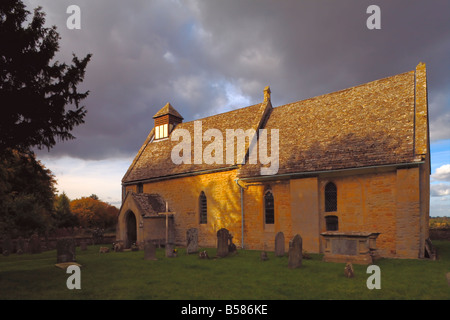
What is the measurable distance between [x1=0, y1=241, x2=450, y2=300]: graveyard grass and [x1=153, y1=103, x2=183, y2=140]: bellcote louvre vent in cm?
2007

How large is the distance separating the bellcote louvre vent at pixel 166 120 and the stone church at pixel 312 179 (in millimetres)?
4188

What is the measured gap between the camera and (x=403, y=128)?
18.1 metres

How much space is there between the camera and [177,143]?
103 feet

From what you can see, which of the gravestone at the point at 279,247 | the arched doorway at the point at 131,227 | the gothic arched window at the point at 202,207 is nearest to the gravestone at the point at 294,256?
the gravestone at the point at 279,247

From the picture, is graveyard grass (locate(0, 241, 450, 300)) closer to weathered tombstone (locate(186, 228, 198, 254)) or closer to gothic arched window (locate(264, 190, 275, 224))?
weathered tombstone (locate(186, 228, 198, 254))

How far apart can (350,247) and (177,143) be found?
2056cm

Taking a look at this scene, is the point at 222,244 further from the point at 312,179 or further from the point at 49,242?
the point at 49,242

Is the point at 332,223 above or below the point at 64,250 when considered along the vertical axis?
above

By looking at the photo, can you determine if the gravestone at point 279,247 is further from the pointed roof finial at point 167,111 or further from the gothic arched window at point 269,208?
the pointed roof finial at point 167,111

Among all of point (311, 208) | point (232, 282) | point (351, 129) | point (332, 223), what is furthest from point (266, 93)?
point (232, 282)

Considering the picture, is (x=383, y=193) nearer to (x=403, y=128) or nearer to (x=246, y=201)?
(x=403, y=128)

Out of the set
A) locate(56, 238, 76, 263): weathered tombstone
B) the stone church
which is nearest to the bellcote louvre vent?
the stone church
